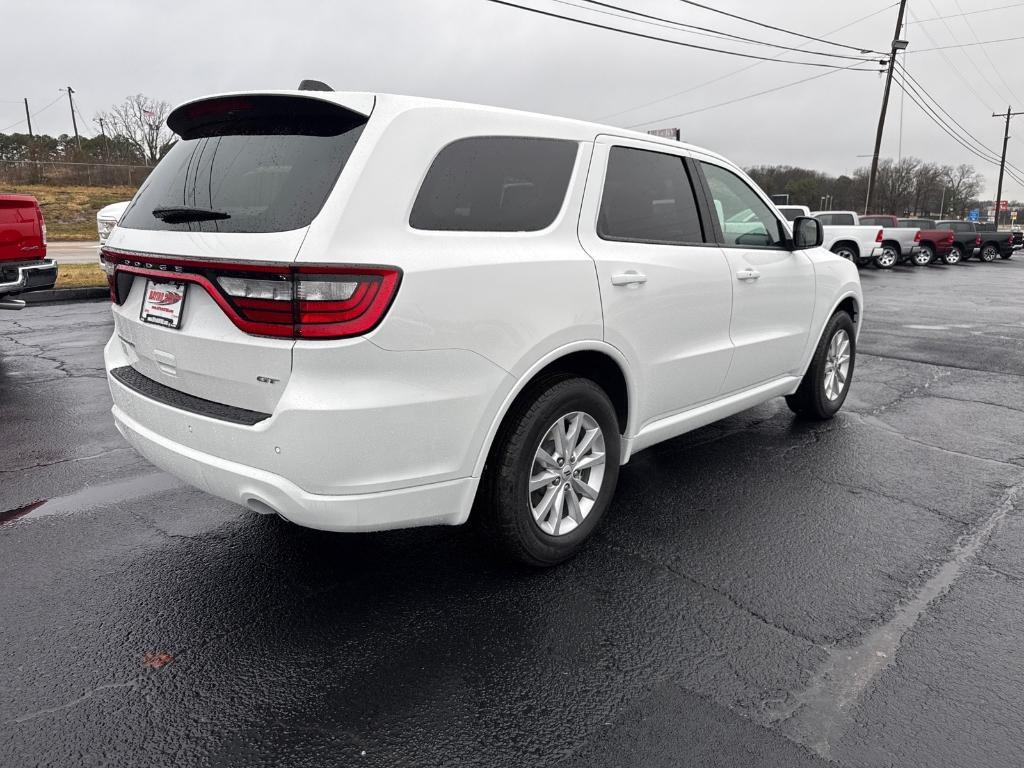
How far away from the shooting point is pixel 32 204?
723 cm

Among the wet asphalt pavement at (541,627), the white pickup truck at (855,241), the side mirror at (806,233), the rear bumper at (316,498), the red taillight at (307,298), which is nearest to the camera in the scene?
the wet asphalt pavement at (541,627)

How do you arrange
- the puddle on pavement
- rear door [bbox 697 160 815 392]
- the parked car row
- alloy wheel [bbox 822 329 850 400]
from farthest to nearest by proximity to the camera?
the parked car row, alloy wheel [bbox 822 329 850 400], rear door [bbox 697 160 815 392], the puddle on pavement

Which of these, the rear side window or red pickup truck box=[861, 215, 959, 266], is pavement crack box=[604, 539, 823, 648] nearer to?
the rear side window

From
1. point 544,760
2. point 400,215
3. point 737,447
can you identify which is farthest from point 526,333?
point 737,447

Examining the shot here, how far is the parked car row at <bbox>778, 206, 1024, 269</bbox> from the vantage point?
2328 centimetres

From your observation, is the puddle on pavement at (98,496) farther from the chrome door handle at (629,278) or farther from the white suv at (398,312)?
the chrome door handle at (629,278)

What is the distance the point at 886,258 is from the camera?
80.9 ft

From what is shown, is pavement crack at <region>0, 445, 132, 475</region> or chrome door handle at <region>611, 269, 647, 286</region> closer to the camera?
chrome door handle at <region>611, 269, 647, 286</region>

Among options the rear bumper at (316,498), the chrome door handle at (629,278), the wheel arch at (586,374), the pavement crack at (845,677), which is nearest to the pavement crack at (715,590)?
the pavement crack at (845,677)

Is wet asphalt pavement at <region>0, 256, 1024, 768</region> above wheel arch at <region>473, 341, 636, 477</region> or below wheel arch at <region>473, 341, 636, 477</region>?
below

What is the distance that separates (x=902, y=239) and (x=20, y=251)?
25933 mm

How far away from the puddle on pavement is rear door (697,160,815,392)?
10.7 ft

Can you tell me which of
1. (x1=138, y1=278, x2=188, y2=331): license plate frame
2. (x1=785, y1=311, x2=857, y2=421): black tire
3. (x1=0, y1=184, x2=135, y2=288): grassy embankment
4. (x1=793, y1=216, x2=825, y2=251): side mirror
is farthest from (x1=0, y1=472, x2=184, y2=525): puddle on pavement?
(x1=0, y1=184, x2=135, y2=288): grassy embankment

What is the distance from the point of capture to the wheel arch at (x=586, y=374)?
2.69 metres
